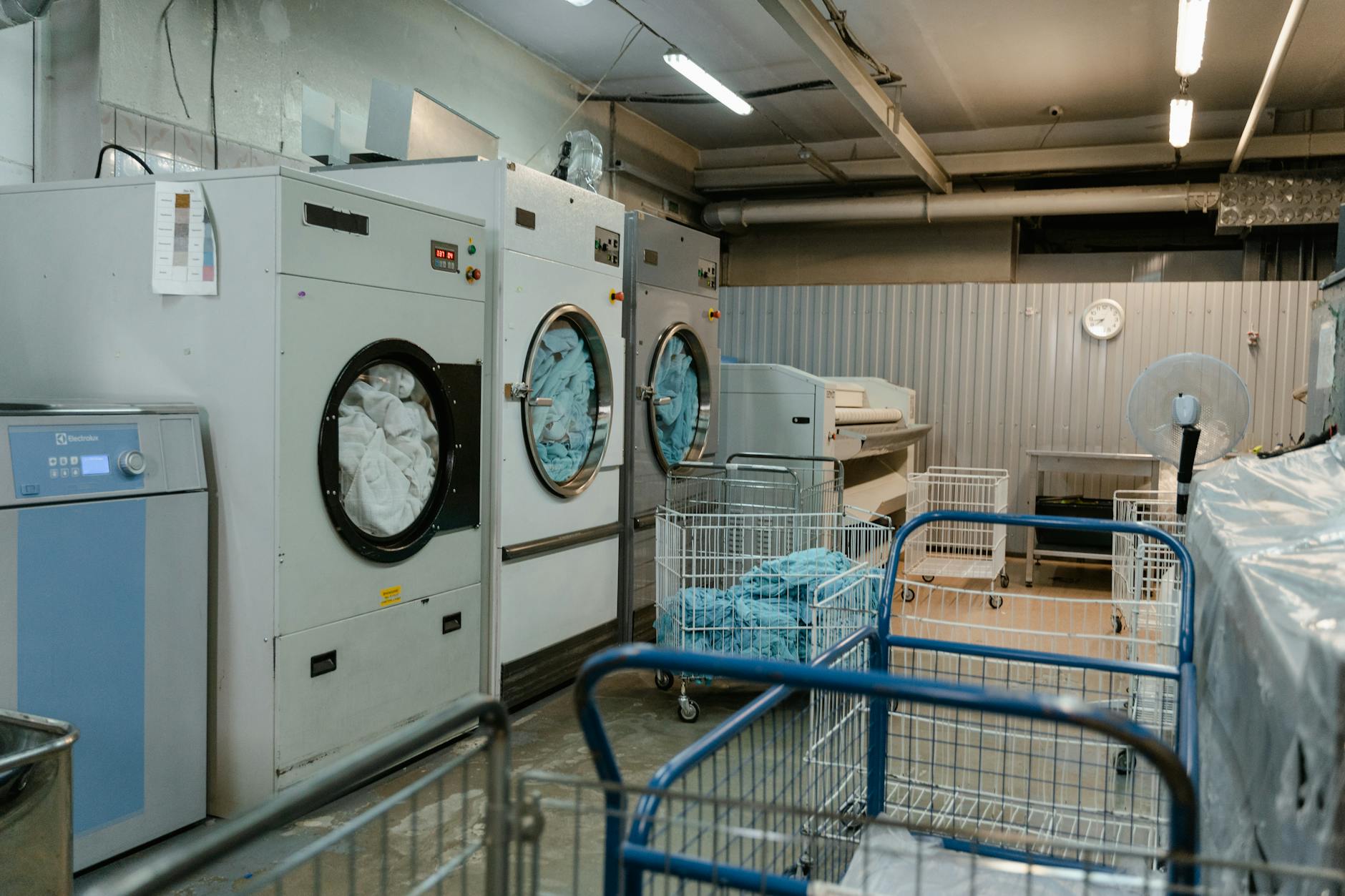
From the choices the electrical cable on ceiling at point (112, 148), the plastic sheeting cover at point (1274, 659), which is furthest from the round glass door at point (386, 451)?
the plastic sheeting cover at point (1274, 659)

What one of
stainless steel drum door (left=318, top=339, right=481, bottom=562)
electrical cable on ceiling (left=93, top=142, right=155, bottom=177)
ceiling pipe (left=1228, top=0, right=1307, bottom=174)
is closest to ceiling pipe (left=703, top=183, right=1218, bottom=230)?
ceiling pipe (left=1228, top=0, right=1307, bottom=174)

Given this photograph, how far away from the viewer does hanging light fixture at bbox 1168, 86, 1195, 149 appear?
5.61 m

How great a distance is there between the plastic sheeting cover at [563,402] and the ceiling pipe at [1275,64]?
3.54 metres

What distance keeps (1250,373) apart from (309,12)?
6713 mm

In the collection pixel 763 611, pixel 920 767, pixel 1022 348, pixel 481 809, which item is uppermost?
pixel 1022 348

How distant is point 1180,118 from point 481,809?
538cm

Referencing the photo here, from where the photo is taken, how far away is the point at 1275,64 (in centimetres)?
518

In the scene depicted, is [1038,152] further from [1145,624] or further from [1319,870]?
[1319,870]

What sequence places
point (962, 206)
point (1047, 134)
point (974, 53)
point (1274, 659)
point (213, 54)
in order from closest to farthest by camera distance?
point (1274, 659)
point (213, 54)
point (974, 53)
point (1047, 134)
point (962, 206)

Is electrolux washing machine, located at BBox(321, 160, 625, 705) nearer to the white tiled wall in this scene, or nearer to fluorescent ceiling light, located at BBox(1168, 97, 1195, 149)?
the white tiled wall

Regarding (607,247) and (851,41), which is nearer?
(607,247)

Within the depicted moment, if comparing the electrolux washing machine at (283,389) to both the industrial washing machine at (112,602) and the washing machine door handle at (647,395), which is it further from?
the washing machine door handle at (647,395)

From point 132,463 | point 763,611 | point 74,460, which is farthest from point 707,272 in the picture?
point 74,460

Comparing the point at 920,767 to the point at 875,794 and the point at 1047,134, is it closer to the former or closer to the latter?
the point at 875,794
